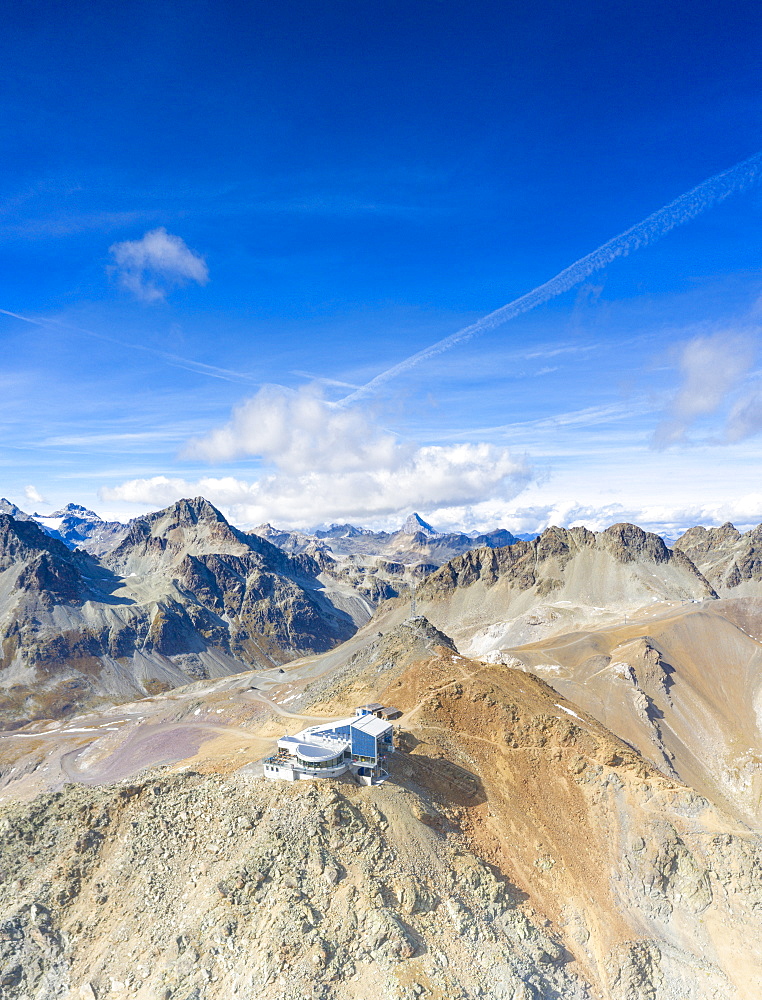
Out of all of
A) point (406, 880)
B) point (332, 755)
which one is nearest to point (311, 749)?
point (332, 755)

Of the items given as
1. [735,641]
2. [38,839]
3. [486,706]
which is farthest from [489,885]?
[735,641]

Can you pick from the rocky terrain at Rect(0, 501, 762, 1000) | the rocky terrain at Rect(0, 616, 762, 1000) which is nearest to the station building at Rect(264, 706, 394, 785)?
the rocky terrain at Rect(0, 501, 762, 1000)

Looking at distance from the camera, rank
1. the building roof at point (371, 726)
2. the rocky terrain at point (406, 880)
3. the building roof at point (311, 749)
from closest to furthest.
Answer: the rocky terrain at point (406, 880) → the building roof at point (311, 749) → the building roof at point (371, 726)

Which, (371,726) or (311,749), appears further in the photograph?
(371,726)

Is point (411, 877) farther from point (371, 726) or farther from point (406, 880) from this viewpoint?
point (371, 726)

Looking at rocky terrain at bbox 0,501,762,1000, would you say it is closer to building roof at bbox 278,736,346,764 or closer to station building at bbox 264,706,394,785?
station building at bbox 264,706,394,785

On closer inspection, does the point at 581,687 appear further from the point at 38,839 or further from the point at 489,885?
the point at 38,839

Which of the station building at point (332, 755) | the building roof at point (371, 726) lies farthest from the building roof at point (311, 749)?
the building roof at point (371, 726)

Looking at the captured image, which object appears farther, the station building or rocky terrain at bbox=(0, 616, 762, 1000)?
the station building

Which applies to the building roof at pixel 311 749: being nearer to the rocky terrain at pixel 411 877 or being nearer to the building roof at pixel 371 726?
the rocky terrain at pixel 411 877

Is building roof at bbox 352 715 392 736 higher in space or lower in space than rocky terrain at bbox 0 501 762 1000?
higher

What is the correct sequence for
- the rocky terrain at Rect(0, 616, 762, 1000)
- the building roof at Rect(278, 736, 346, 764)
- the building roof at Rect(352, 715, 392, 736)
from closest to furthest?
the rocky terrain at Rect(0, 616, 762, 1000) → the building roof at Rect(278, 736, 346, 764) → the building roof at Rect(352, 715, 392, 736)

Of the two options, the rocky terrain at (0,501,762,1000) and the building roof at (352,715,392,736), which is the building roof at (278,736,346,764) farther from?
the building roof at (352,715,392,736)

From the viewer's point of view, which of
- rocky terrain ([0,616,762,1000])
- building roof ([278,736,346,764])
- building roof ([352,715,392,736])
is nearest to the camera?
rocky terrain ([0,616,762,1000])
